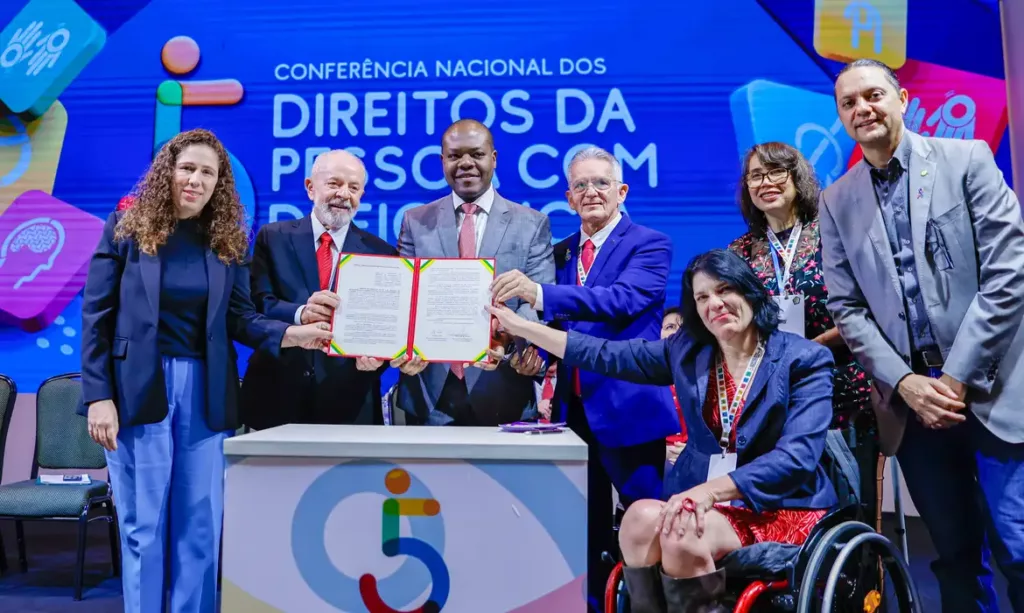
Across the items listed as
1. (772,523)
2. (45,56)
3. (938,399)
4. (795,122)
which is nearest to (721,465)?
(772,523)

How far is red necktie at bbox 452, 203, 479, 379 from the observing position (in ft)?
9.54

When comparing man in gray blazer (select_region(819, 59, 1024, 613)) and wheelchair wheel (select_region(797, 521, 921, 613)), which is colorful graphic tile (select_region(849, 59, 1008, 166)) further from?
wheelchair wheel (select_region(797, 521, 921, 613))

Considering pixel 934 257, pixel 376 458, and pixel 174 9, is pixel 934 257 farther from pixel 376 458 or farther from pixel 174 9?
pixel 174 9

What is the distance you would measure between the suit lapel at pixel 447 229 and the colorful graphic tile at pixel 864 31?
2533 millimetres

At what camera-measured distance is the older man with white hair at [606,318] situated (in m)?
2.63

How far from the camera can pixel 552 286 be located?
8.71 ft

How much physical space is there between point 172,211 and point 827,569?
227cm

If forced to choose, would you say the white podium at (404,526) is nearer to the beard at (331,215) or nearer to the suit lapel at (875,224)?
the suit lapel at (875,224)

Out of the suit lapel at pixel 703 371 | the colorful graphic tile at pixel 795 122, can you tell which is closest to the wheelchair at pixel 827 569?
the suit lapel at pixel 703 371

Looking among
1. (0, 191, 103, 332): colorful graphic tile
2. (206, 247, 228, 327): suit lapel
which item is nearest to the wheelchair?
(206, 247, 228, 327): suit lapel

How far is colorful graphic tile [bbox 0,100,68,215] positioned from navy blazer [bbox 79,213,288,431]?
2.49m

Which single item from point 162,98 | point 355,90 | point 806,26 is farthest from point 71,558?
point 806,26

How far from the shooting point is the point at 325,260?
3.00 m

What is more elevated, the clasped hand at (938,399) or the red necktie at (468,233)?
the red necktie at (468,233)
